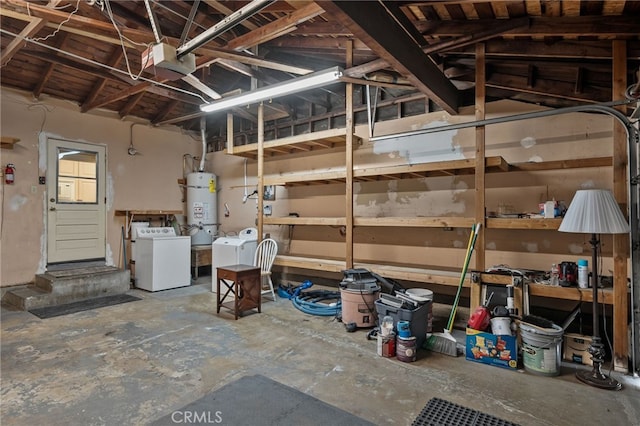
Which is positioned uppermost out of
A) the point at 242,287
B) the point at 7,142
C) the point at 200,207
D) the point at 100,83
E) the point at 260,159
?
the point at 100,83

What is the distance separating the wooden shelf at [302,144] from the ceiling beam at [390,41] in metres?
1.57

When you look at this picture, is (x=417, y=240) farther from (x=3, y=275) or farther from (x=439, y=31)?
(x=3, y=275)

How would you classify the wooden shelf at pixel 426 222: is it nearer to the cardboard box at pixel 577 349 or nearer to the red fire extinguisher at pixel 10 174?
the cardboard box at pixel 577 349

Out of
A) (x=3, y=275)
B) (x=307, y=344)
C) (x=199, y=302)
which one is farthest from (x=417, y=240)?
(x=3, y=275)

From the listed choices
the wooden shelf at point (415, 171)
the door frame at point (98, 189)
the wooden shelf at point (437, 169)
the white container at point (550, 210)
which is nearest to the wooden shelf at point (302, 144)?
the wooden shelf at point (415, 171)

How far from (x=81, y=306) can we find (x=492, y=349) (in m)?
5.32

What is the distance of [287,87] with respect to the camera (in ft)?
12.5

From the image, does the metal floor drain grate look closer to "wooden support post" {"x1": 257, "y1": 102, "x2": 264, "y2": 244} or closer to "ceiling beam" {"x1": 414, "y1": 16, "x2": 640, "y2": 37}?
"ceiling beam" {"x1": 414, "y1": 16, "x2": 640, "y2": 37}

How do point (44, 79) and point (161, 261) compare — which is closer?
point (44, 79)

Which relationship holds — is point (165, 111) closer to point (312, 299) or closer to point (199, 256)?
point (199, 256)

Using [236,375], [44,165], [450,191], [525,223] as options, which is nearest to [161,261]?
[44,165]

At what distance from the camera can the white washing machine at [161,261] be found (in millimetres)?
5758

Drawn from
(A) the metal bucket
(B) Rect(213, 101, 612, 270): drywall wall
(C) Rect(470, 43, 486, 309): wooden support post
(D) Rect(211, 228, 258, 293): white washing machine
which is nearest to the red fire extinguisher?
(D) Rect(211, 228, 258, 293): white washing machine

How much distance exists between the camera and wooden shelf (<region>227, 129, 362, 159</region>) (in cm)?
493
